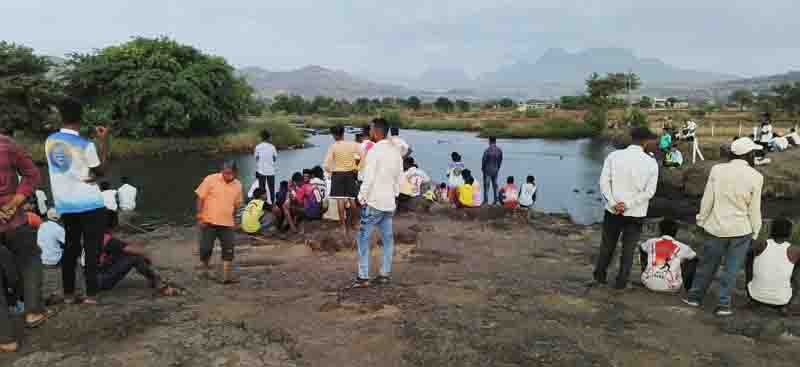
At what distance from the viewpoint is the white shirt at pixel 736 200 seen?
196 inches

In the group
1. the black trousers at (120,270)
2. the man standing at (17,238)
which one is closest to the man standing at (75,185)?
the man standing at (17,238)

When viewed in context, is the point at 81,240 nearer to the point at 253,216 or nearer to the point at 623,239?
the point at 253,216

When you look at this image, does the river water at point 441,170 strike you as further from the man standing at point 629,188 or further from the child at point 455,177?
the man standing at point 629,188

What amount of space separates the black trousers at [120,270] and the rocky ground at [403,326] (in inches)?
6.6

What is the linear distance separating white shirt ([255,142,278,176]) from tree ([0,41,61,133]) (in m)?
20.0

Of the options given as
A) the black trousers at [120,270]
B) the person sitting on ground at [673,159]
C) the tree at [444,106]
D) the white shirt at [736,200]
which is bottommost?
the black trousers at [120,270]

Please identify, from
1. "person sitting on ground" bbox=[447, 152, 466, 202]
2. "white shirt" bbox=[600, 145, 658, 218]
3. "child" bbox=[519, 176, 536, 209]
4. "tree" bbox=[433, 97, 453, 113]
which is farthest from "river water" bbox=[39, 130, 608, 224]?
"tree" bbox=[433, 97, 453, 113]

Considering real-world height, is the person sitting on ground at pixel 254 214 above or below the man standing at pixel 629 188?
below

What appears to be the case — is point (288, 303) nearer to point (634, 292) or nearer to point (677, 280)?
point (634, 292)

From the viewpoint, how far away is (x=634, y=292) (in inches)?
233

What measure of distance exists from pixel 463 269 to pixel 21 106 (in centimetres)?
2878

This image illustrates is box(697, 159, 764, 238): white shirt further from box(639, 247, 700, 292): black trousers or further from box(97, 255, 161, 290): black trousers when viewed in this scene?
box(97, 255, 161, 290): black trousers

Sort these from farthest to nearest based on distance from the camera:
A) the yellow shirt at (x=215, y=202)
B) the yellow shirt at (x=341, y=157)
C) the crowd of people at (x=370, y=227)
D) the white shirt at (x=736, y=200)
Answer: the yellow shirt at (x=341, y=157) < the yellow shirt at (x=215, y=202) < the white shirt at (x=736, y=200) < the crowd of people at (x=370, y=227)

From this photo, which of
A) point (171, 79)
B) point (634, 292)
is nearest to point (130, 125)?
point (171, 79)
